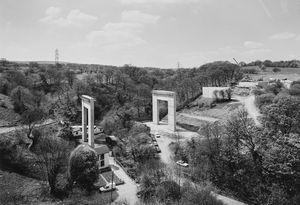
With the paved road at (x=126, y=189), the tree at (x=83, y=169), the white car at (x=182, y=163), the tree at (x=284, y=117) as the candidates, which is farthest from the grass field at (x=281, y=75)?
the tree at (x=83, y=169)

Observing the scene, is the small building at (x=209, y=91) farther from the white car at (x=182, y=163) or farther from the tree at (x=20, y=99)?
the tree at (x=20, y=99)

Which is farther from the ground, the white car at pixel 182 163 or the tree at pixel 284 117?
the tree at pixel 284 117

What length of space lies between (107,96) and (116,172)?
2767cm

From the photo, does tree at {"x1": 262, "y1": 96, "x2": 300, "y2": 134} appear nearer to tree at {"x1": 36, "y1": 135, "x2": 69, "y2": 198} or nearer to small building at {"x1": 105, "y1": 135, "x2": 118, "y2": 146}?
small building at {"x1": 105, "y1": 135, "x2": 118, "y2": 146}

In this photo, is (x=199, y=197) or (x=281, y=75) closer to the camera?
(x=199, y=197)

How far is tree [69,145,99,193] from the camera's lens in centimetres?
1748

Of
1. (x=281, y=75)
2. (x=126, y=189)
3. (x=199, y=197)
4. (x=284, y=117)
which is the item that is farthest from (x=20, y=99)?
(x=281, y=75)

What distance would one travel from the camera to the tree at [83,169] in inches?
688

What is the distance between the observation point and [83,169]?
1753 cm

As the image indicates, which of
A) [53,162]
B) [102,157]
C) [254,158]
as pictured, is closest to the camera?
[254,158]

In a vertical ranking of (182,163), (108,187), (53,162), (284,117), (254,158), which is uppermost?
(284,117)

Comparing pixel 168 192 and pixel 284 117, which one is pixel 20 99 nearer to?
pixel 168 192

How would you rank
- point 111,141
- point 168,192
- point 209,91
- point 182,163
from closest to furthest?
1. point 168,192
2. point 182,163
3. point 111,141
4. point 209,91

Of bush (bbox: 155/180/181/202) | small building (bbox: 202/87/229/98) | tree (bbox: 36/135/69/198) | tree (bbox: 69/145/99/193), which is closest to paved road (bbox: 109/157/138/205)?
bush (bbox: 155/180/181/202)
